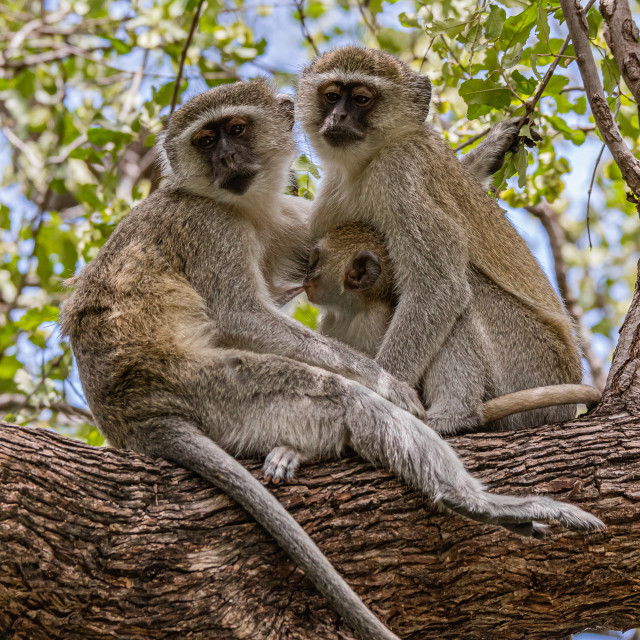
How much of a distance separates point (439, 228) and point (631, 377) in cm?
154

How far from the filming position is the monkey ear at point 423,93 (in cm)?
629

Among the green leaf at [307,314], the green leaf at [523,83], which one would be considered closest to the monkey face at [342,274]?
the green leaf at [307,314]

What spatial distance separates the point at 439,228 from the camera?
5.72 metres

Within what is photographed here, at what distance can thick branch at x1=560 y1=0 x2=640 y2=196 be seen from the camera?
521 cm

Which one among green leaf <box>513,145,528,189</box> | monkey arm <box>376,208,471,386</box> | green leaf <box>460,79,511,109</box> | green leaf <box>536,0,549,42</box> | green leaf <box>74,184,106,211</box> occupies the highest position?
green leaf <box>74,184,106,211</box>

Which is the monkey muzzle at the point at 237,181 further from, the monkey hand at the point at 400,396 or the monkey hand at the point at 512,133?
the monkey hand at the point at 512,133

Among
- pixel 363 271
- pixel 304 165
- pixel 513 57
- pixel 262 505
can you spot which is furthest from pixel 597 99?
pixel 262 505

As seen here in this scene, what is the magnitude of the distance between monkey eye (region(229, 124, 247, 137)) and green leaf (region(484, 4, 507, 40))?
1778 millimetres

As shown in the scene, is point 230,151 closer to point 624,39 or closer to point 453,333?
point 453,333

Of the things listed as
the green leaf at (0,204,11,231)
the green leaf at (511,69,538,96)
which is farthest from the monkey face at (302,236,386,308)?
the green leaf at (0,204,11,231)

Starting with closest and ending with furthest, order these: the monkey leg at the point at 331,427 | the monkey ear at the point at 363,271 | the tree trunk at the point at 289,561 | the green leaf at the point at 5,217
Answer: the tree trunk at the point at 289,561 → the monkey leg at the point at 331,427 → the monkey ear at the point at 363,271 → the green leaf at the point at 5,217

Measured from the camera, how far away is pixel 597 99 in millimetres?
5176

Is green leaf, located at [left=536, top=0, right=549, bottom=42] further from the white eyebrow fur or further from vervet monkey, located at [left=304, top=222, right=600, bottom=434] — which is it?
vervet monkey, located at [left=304, top=222, right=600, bottom=434]

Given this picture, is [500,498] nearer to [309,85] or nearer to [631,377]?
[631,377]
